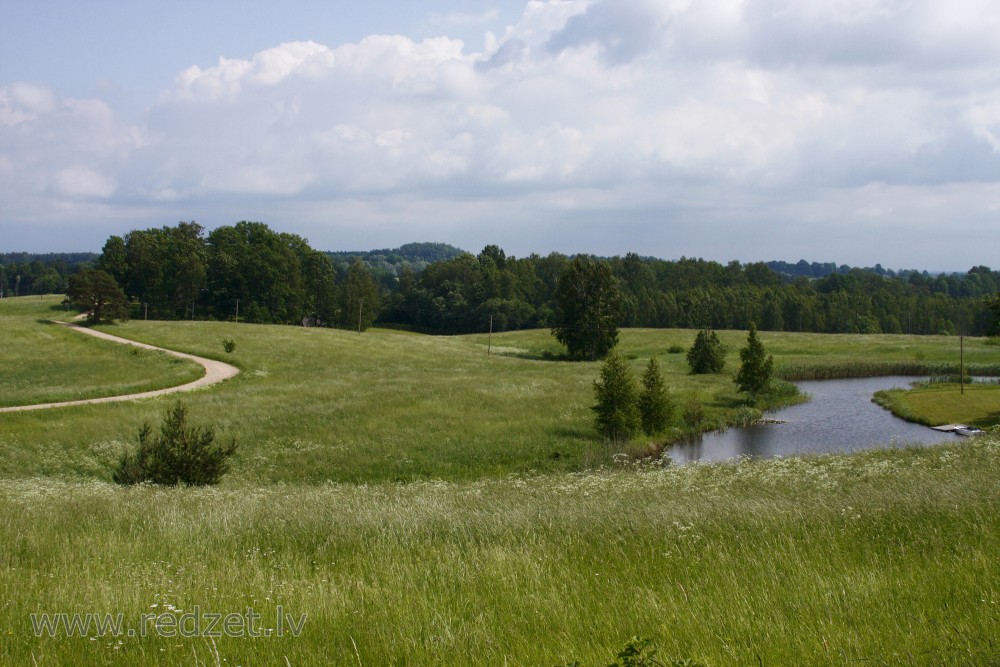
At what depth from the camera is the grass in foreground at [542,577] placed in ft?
14.3

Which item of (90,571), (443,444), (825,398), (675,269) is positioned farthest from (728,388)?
(675,269)

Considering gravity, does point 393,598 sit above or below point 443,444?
above

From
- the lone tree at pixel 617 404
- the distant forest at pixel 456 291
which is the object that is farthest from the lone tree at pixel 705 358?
the lone tree at pixel 617 404

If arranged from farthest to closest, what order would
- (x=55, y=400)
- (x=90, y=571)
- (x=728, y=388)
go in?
(x=728, y=388) < (x=55, y=400) < (x=90, y=571)

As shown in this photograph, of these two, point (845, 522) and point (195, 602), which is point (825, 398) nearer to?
point (845, 522)

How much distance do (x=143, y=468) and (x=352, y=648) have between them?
16.8 meters

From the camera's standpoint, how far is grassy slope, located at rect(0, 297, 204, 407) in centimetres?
3912

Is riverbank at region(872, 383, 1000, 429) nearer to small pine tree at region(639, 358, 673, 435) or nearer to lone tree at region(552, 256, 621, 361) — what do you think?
small pine tree at region(639, 358, 673, 435)

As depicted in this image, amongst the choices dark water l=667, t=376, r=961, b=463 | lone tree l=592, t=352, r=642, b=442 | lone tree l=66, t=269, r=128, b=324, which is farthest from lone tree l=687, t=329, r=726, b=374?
lone tree l=66, t=269, r=128, b=324

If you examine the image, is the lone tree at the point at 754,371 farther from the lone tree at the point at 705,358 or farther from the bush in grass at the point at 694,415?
the lone tree at the point at 705,358

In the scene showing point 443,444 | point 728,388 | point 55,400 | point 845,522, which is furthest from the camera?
point 728,388

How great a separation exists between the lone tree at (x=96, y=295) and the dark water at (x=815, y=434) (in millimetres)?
57198

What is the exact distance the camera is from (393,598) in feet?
17.7

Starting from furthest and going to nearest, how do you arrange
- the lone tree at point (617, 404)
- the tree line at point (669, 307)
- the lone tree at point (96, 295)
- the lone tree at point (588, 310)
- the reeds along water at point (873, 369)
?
the tree line at point (669, 307)
the lone tree at point (588, 310)
the lone tree at point (96, 295)
the reeds along water at point (873, 369)
the lone tree at point (617, 404)
